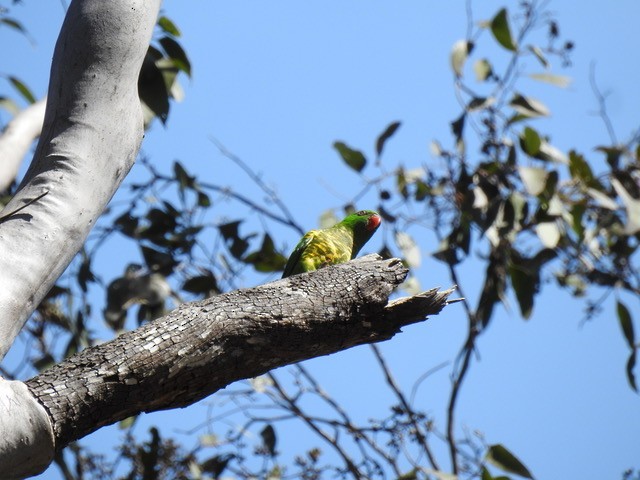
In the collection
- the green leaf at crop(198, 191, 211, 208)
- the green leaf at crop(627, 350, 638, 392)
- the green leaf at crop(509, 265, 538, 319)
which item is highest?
the green leaf at crop(198, 191, 211, 208)

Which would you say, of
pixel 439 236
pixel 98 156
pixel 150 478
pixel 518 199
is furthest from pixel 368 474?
pixel 98 156

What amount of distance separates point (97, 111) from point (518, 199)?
8.47 feet

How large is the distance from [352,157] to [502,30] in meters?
0.99

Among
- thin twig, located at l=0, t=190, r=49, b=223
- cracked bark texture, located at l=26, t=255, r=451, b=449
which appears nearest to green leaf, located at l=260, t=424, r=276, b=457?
cracked bark texture, located at l=26, t=255, r=451, b=449

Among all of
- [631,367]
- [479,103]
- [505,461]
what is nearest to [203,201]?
[479,103]

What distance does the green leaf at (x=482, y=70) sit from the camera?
423 cm

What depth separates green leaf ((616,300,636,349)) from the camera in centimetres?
390

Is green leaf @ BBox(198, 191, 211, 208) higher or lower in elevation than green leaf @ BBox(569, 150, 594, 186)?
higher

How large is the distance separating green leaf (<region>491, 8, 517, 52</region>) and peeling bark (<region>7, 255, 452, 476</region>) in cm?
232

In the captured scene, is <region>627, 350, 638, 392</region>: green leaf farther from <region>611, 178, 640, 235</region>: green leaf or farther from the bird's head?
the bird's head

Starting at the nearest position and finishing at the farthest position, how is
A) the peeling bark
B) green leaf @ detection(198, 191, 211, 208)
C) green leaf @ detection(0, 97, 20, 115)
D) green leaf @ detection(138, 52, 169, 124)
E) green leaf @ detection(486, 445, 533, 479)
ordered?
1. the peeling bark
2. green leaf @ detection(486, 445, 533, 479)
3. green leaf @ detection(138, 52, 169, 124)
4. green leaf @ detection(0, 97, 20, 115)
5. green leaf @ detection(198, 191, 211, 208)

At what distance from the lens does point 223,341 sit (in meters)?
1.79

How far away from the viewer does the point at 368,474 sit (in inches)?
148

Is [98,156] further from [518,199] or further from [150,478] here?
[518,199]
